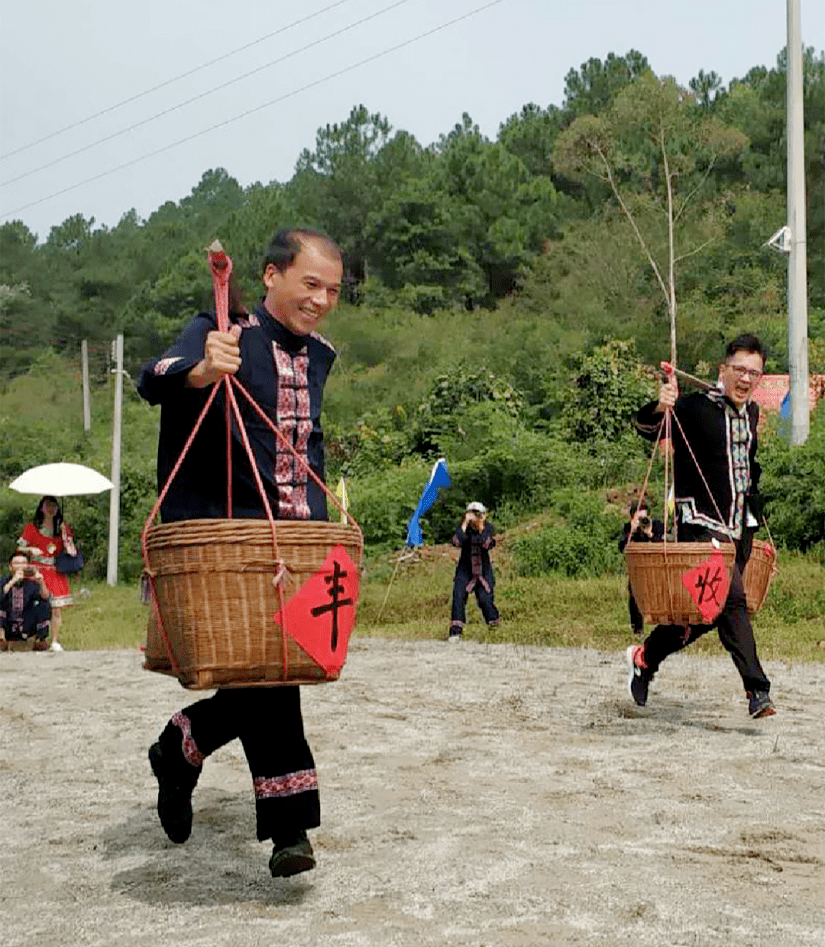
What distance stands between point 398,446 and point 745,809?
2611cm

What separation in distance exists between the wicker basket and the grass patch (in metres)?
4.27

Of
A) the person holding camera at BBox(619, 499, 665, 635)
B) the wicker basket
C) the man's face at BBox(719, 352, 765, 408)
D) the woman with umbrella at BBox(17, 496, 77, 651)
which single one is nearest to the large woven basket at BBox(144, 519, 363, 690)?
the man's face at BBox(719, 352, 765, 408)

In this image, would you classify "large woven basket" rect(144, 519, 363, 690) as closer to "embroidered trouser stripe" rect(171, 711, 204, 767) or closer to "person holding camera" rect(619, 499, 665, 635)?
"embroidered trouser stripe" rect(171, 711, 204, 767)

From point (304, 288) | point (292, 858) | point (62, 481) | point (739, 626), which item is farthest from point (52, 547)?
point (292, 858)

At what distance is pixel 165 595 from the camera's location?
157 inches

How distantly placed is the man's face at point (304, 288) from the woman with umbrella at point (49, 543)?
11057 millimetres

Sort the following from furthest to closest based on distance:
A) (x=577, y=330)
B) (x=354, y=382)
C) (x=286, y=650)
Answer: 1. (x=354, y=382)
2. (x=577, y=330)
3. (x=286, y=650)

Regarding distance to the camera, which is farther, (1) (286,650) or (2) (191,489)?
(2) (191,489)

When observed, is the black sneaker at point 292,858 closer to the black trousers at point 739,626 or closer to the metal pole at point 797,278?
the black trousers at point 739,626

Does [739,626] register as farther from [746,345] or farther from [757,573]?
[746,345]

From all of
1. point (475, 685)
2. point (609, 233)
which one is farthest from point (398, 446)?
point (475, 685)

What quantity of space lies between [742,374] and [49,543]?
9.59 m

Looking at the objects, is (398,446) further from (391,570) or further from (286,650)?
(286,650)

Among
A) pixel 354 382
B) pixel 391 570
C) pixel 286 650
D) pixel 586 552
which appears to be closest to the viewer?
pixel 286 650
